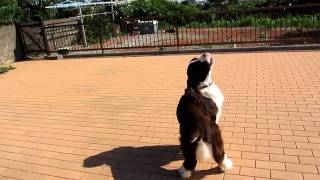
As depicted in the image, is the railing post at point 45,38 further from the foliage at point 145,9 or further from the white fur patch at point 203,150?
the white fur patch at point 203,150

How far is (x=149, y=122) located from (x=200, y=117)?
213 cm

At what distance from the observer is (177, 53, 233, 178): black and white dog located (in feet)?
11.1

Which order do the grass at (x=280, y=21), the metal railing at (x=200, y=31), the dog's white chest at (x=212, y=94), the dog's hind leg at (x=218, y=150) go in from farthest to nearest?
the grass at (x=280, y=21) < the metal railing at (x=200, y=31) < the dog's white chest at (x=212, y=94) < the dog's hind leg at (x=218, y=150)

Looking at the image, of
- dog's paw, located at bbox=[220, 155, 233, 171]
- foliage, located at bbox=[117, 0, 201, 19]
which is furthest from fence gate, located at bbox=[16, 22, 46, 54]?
dog's paw, located at bbox=[220, 155, 233, 171]

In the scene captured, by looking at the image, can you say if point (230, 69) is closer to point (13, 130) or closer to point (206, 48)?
point (206, 48)

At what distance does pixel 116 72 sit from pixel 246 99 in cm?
429

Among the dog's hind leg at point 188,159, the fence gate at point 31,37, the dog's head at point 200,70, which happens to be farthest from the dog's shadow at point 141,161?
the fence gate at point 31,37

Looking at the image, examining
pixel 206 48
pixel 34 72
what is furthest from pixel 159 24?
pixel 34 72

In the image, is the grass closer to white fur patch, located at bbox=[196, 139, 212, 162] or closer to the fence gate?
the fence gate

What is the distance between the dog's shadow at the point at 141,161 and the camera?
154 inches

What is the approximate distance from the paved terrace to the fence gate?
14.2 feet

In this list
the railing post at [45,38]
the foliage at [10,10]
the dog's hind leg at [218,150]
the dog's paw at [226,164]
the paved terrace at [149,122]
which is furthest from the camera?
the foliage at [10,10]

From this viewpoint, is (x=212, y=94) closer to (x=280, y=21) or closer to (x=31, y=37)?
(x=280, y=21)

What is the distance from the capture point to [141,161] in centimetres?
425
